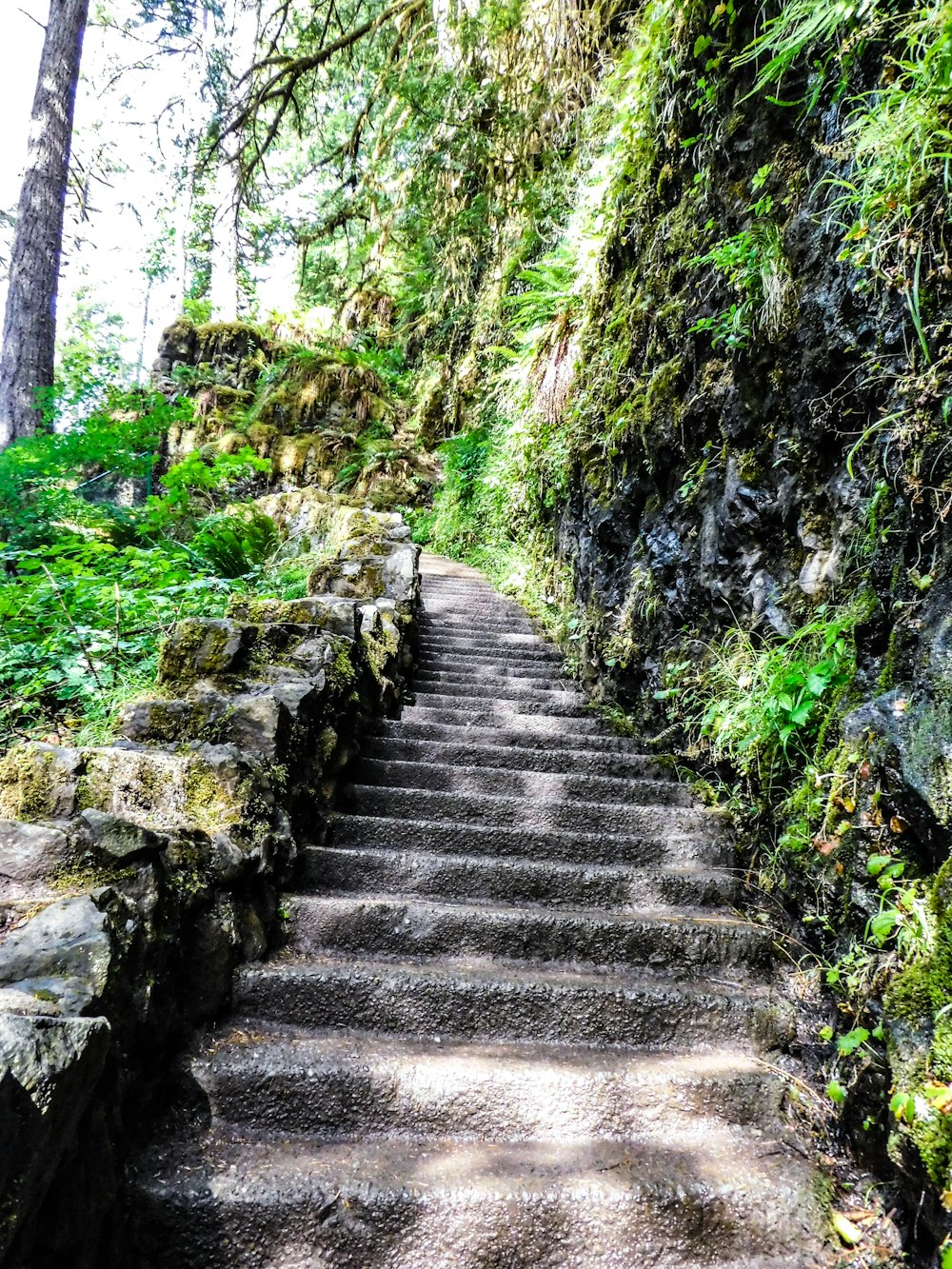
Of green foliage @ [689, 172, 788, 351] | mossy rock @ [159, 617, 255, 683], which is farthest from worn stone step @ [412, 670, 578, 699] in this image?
green foliage @ [689, 172, 788, 351]

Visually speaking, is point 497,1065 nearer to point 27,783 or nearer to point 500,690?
point 27,783

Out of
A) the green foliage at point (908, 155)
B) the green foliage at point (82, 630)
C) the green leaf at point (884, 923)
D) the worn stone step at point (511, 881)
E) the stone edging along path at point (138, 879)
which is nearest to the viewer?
the stone edging along path at point (138, 879)

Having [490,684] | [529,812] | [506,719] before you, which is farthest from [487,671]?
[529,812]

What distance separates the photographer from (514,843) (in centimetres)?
286

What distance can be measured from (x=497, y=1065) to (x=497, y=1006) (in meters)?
0.22

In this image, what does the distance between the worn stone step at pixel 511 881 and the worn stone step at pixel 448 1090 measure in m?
0.64

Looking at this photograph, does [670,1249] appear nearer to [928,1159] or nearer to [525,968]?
[928,1159]

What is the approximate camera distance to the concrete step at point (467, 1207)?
4.72ft

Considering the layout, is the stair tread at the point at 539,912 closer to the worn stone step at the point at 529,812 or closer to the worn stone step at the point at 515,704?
the worn stone step at the point at 529,812

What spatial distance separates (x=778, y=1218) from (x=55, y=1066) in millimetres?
1702

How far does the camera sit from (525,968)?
2.29 m

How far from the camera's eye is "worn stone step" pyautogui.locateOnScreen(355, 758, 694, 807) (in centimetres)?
327

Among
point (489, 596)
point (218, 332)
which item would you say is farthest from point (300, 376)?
point (489, 596)

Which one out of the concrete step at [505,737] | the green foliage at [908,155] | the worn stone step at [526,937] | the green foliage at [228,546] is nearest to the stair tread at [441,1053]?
the worn stone step at [526,937]
